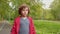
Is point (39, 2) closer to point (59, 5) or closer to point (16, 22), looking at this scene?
point (16, 22)

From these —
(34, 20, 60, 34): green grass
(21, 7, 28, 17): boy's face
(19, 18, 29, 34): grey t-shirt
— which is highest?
(21, 7, 28, 17): boy's face

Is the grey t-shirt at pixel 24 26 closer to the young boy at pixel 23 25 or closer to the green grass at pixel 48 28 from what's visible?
the young boy at pixel 23 25

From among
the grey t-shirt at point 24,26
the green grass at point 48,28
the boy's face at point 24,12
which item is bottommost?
the green grass at point 48,28

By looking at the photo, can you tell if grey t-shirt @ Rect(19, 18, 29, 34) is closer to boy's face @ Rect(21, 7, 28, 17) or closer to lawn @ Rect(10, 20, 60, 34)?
boy's face @ Rect(21, 7, 28, 17)

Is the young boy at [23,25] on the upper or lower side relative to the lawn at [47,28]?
upper

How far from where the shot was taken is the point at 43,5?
2162 cm

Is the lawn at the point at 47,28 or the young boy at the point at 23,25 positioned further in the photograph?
the lawn at the point at 47,28

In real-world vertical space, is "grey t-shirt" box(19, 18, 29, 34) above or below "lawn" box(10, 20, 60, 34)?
above

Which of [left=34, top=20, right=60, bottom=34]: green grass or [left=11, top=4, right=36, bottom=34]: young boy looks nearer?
[left=11, top=4, right=36, bottom=34]: young boy

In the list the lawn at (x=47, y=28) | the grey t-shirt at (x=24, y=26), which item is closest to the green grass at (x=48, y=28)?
the lawn at (x=47, y=28)

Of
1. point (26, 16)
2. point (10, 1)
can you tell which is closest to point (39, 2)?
point (10, 1)

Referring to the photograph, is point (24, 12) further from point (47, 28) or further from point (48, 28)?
point (47, 28)

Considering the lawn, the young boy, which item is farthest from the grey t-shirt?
the lawn

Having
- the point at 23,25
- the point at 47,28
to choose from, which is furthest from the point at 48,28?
the point at 23,25
